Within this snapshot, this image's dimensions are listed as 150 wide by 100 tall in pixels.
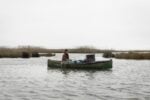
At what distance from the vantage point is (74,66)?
3394cm


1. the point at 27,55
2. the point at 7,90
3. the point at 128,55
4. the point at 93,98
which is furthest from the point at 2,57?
the point at 93,98

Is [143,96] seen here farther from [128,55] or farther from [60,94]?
[128,55]

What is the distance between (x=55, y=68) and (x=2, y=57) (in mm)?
24849

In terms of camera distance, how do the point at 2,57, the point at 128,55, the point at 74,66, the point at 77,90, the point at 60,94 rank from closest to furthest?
1. the point at 60,94
2. the point at 77,90
3. the point at 74,66
4. the point at 128,55
5. the point at 2,57

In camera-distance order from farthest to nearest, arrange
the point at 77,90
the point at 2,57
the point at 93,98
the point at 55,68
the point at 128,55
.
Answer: the point at 2,57 → the point at 128,55 → the point at 55,68 → the point at 77,90 → the point at 93,98

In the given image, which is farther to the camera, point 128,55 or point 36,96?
point 128,55

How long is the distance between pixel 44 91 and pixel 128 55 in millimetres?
36176

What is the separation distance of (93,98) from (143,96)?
2469 mm

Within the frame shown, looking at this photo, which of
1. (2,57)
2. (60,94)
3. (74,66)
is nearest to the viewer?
(60,94)

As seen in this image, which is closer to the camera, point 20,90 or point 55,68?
point 20,90

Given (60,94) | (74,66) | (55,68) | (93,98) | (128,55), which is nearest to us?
(93,98)

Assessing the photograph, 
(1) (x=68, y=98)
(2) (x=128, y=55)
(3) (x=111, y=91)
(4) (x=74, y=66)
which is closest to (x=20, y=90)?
(1) (x=68, y=98)

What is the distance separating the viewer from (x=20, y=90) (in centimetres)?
1825

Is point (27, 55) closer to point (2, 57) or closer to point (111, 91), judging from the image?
point (2, 57)
